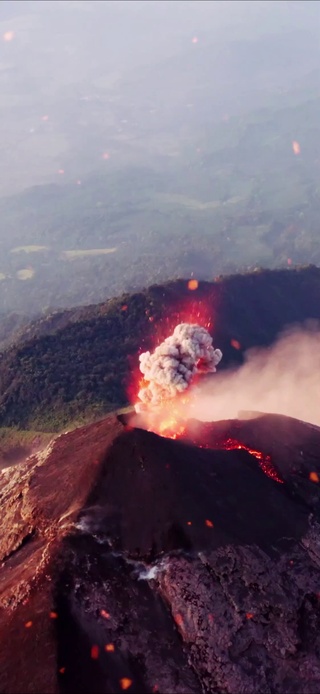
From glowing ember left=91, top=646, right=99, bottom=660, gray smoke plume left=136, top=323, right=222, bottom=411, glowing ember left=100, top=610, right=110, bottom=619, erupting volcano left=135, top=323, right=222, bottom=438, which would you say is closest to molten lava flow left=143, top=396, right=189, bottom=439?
erupting volcano left=135, top=323, right=222, bottom=438

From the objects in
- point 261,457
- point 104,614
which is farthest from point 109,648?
point 261,457

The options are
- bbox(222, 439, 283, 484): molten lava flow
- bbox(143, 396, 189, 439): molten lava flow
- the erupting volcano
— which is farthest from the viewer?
bbox(143, 396, 189, 439): molten lava flow

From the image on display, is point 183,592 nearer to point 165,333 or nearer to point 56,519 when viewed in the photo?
point 56,519

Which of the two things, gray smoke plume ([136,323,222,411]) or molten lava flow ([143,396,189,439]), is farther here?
molten lava flow ([143,396,189,439])

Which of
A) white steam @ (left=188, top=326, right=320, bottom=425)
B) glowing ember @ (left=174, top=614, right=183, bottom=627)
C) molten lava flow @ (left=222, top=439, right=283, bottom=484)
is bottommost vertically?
white steam @ (left=188, top=326, right=320, bottom=425)

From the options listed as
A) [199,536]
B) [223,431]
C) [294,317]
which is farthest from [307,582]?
[294,317]

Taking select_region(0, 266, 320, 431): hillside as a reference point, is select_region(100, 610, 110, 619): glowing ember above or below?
above

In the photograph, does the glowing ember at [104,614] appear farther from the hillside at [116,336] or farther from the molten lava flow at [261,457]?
the hillside at [116,336]

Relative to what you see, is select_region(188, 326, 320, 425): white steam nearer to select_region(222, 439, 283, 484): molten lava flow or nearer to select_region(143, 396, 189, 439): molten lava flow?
select_region(143, 396, 189, 439): molten lava flow
